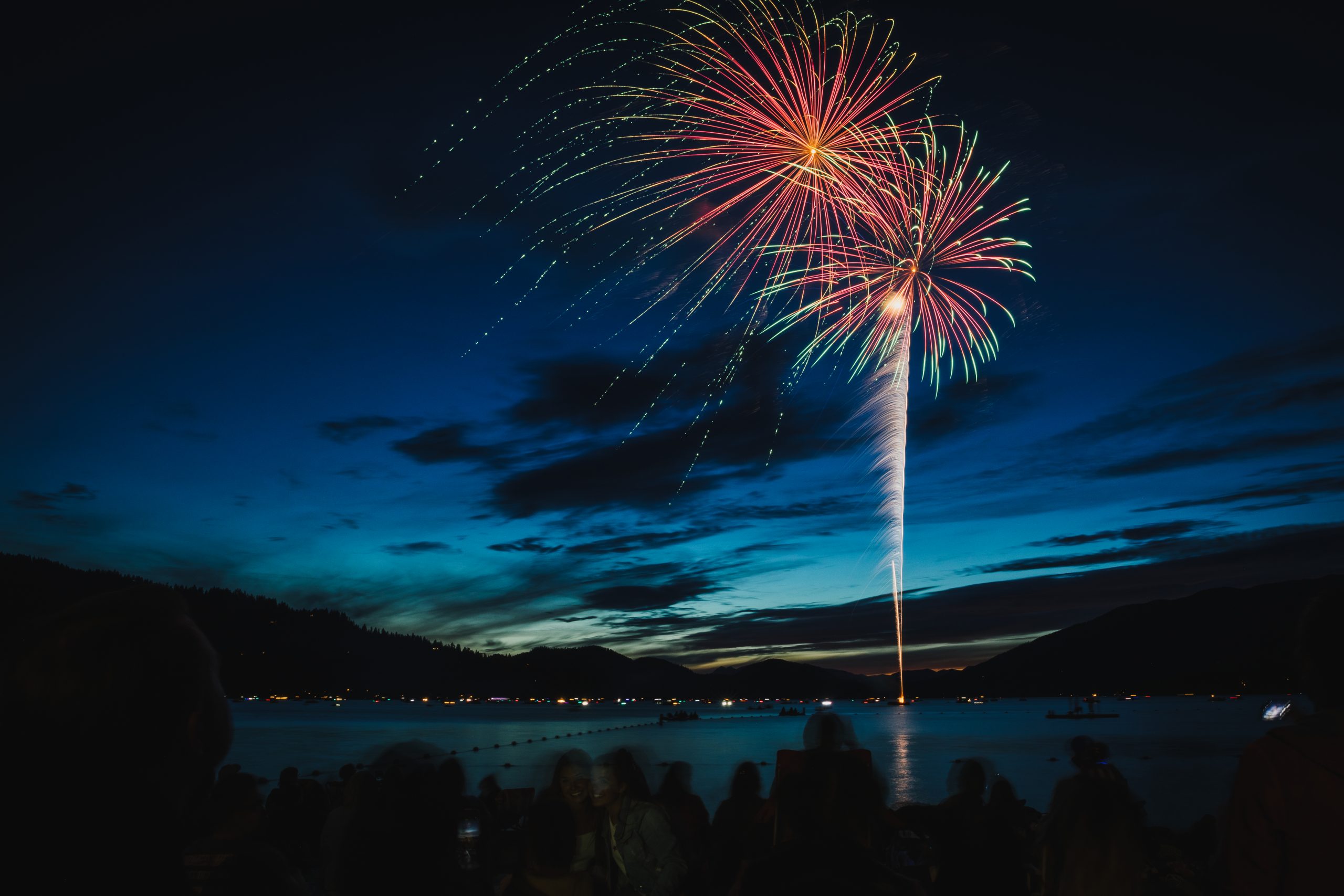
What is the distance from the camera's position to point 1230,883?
8.26 feet

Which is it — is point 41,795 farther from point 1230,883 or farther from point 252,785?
point 252,785

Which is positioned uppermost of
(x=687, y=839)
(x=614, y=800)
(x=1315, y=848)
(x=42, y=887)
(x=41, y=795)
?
(x=41, y=795)

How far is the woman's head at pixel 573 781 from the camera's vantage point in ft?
18.3

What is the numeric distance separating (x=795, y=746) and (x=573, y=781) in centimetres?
9631

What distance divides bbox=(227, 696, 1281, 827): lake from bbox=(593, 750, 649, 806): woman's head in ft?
1.17

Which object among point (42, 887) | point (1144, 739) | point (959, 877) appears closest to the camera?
point (42, 887)

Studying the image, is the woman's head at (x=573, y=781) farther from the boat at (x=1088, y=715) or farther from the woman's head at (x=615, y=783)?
the boat at (x=1088, y=715)

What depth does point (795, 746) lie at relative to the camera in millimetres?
95062

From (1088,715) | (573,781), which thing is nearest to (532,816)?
(573,781)

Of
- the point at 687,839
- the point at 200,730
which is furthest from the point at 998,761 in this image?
the point at 200,730

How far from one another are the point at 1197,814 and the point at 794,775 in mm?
52651

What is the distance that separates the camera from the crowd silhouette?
1.27 meters

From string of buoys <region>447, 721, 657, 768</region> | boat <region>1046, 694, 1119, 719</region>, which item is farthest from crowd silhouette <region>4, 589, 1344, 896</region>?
boat <region>1046, 694, 1119, 719</region>

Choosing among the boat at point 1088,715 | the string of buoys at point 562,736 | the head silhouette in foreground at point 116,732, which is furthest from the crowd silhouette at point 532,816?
the boat at point 1088,715
